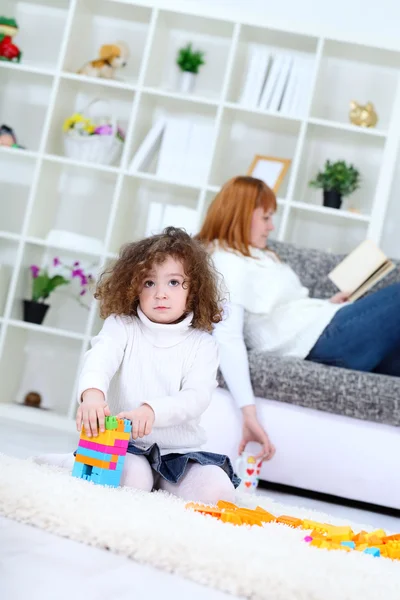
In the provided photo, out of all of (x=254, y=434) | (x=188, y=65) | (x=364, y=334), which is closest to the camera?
(x=254, y=434)

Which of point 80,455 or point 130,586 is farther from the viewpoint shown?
point 80,455

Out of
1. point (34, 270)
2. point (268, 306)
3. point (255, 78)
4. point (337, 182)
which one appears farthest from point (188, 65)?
point (268, 306)

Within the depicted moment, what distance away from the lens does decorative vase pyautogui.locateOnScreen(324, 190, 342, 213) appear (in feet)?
12.3

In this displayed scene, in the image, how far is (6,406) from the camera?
12.2ft

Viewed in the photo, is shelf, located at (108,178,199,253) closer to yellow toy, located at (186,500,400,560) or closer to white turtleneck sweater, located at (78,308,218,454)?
white turtleneck sweater, located at (78,308,218,454)

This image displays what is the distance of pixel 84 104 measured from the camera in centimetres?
411

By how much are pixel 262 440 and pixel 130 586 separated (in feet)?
4.48

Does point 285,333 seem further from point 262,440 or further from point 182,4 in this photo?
point 182,4

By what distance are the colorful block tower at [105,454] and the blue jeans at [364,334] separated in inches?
48.9

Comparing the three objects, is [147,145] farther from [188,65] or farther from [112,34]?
[112,34]

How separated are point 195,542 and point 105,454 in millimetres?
379

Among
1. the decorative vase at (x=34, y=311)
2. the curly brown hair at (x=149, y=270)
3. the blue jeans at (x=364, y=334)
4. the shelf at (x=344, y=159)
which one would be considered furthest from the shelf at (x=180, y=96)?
the curly brown hair at (x=149, y=270)

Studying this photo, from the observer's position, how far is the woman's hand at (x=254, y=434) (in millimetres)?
2469

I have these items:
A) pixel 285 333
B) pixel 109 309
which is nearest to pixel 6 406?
pixel 285 333
